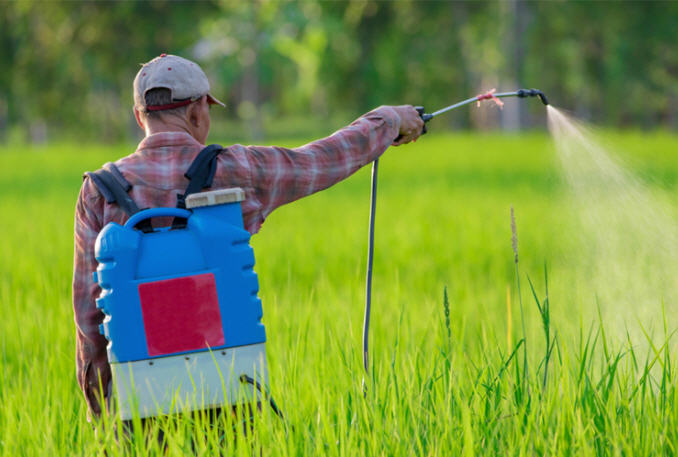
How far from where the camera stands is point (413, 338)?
3.70 metres

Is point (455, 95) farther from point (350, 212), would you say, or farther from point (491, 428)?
point (491, 428)

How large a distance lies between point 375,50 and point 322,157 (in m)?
→ 32.7

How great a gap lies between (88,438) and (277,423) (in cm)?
68

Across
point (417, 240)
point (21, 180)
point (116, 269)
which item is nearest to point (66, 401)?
point (116, 269)

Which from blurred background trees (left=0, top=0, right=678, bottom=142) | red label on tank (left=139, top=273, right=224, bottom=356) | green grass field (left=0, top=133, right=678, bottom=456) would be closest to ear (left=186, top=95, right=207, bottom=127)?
red label on tank (left=139, top=273, right=224, bottom=356)

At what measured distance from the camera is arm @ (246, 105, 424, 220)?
2.33 m

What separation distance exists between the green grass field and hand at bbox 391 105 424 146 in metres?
0.58

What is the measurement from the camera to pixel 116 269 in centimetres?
200

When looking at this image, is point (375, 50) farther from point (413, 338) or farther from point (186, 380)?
point (186, 380)

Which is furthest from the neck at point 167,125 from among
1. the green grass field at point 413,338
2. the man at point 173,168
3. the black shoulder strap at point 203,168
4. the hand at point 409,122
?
the green grass field at point 413,338

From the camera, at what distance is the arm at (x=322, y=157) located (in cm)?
233

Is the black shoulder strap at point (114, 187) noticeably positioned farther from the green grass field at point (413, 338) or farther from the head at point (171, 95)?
the green grass field at point (413, 338)

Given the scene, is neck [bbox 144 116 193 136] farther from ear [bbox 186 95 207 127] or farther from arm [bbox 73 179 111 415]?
arm [bbox 73 179 111 415]

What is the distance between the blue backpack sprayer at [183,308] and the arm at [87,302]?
0.20 metres
